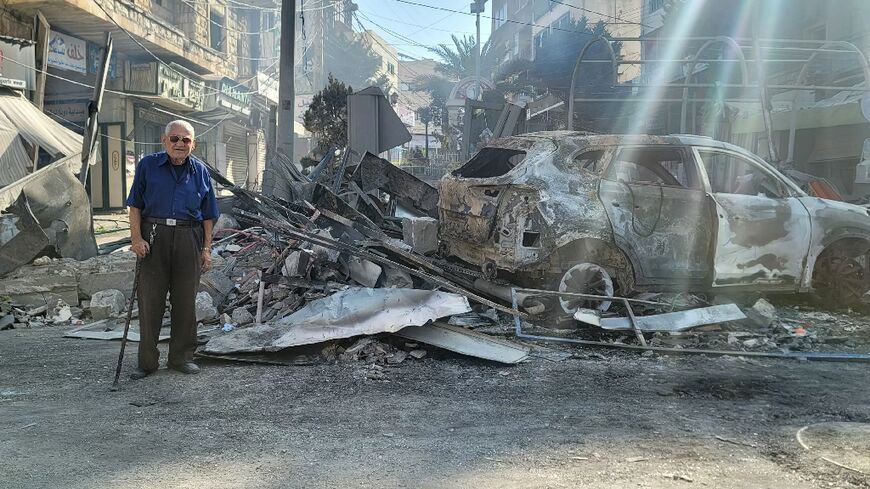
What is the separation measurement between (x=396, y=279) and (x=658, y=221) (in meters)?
2.57

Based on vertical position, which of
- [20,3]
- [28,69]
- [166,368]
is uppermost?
[20,3]

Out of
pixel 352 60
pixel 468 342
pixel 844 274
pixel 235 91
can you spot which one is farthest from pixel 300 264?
pixel 352 60

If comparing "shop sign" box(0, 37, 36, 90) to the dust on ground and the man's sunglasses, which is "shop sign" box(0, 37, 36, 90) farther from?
the man's sunglasses

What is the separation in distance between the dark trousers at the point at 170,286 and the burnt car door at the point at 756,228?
15.4 ft

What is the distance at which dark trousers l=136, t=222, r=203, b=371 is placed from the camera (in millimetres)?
4395

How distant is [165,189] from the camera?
14.3 feet

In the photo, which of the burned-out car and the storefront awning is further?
the storefront awning

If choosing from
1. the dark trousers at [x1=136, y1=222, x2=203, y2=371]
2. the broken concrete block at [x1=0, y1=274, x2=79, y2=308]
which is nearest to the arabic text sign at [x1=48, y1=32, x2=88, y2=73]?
the broken concrete block at [x1=0, y1=274, x2=79, y2=308]

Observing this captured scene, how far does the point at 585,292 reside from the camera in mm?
6066

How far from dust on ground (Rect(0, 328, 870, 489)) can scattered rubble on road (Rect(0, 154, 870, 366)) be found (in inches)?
10.1

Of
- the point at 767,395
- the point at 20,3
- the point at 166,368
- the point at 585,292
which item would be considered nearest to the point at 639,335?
the point at 585,292

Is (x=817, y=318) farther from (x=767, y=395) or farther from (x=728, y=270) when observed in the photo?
(x=767, y=395)

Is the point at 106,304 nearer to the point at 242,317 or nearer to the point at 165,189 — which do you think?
the point at 242,317

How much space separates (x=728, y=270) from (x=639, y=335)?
1505 mm
